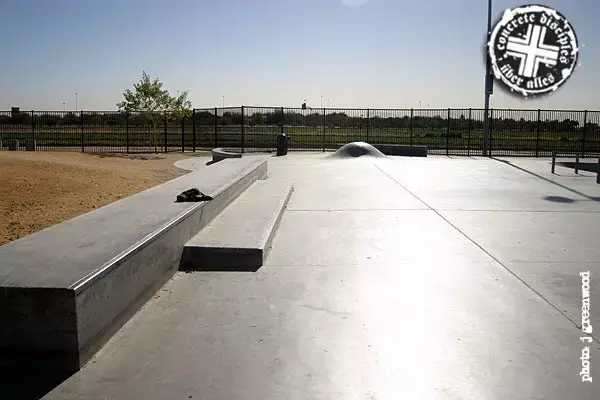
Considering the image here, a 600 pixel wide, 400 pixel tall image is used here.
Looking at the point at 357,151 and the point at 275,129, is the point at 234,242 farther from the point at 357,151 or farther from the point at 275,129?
the point at 275,129

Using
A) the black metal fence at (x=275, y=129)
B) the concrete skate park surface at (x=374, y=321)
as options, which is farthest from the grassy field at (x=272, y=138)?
the concrete skate park surface at (x=374, y=321)

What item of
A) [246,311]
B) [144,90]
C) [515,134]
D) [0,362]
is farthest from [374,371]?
[515,134]

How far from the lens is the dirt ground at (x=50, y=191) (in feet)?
28.3

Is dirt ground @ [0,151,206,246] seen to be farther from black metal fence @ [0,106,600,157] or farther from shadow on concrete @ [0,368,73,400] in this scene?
black metal fence @ [0,106,600,157]

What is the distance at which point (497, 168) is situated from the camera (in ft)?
64.4

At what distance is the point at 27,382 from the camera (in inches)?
123

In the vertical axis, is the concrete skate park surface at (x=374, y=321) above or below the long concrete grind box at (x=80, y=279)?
below

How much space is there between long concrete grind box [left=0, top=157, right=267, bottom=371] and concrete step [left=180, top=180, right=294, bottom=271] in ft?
0.79

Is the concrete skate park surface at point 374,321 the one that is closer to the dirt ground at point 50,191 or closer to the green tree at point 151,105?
the dirt ground at point 50,191

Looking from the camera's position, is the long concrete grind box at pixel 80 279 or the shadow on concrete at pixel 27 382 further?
the long concrete grind box at pixel 80 279

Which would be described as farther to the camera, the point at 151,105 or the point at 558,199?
the point at 151,105

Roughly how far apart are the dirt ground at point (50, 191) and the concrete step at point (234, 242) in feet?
9.57

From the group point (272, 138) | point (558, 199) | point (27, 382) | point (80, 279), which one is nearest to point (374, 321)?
point (80, 279)

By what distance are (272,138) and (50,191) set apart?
71.5 feet
